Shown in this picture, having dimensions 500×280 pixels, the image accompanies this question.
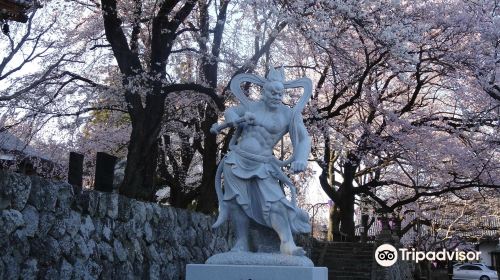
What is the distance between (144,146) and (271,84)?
4361 millimetres

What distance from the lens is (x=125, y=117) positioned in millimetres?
17047

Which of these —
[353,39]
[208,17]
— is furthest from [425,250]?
[208,17]

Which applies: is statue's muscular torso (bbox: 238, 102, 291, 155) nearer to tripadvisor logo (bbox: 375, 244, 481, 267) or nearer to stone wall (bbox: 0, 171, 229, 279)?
stone wall (bbox: 0, 171, 229, 279)

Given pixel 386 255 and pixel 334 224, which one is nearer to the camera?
pixel 386 255

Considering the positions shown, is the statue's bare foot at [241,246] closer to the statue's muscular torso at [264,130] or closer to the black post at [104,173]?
the statue's muscular torso at [264,130]

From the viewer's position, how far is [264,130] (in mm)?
6031

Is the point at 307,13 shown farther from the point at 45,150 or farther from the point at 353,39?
the point at 45,150

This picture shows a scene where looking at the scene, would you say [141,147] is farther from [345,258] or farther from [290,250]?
[345,258]

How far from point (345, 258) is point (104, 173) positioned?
11710mm

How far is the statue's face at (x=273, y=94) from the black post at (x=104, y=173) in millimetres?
2818

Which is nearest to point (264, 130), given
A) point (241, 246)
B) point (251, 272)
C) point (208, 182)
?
point (241, 246)

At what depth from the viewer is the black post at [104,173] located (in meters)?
8.02

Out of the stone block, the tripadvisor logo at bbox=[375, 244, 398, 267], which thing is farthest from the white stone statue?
the tripadvisor logo at bbox=[375, 244, 398, 267]

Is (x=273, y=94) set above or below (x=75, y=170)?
above
